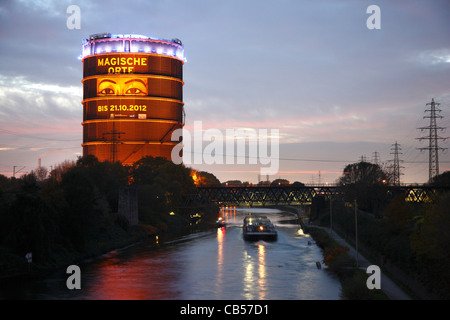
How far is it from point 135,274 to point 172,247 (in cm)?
2491

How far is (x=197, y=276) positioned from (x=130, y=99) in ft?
305

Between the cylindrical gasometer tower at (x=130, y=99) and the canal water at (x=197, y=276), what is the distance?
62291mm

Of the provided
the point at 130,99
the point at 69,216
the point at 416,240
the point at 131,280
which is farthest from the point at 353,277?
the point at 130,99

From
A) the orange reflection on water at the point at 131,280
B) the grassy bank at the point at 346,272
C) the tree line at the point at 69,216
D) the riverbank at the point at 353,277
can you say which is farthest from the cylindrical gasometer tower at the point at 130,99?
the orange reflection on water at the point at 131,280

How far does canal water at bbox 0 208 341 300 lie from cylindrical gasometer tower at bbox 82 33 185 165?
204 feet

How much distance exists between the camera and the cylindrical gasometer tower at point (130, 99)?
14300 cm

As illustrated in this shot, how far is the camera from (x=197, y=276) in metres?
56.8

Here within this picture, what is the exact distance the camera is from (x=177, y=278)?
2186 inches

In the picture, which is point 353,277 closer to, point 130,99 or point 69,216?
point 69,216

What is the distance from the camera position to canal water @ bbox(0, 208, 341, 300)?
47.3 metres

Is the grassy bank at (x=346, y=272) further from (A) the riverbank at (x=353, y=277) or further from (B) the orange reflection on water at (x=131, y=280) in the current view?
(B) the orange reflection on water at (x=131, y=280)

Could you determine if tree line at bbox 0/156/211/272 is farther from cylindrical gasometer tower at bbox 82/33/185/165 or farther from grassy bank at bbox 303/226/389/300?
cylindrical gasometer tower at bbox 82/33/185/165
